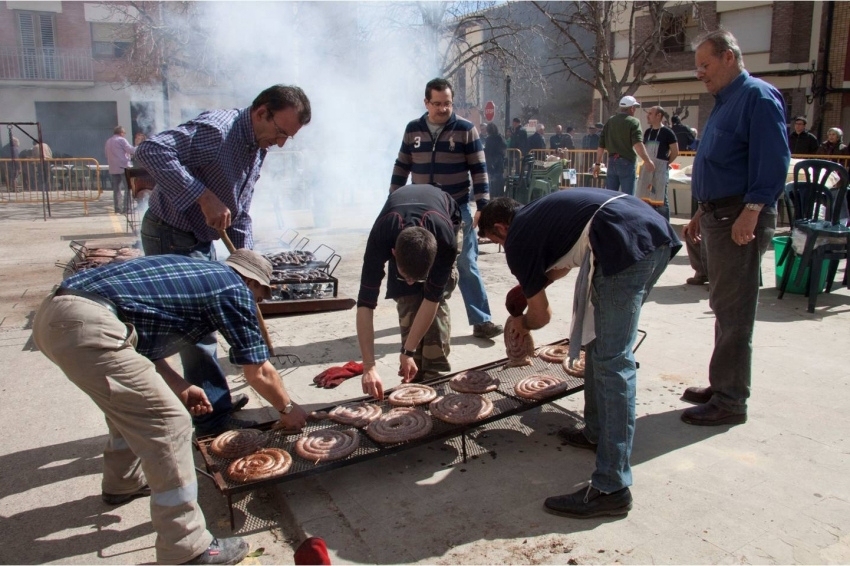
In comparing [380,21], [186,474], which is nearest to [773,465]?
[186,474]

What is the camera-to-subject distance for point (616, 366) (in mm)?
2863

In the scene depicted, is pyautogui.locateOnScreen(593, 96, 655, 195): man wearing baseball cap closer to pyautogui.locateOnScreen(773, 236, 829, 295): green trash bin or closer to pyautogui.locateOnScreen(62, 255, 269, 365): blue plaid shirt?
pyautogui.locateOnScreen(773, 236, 829, 295): green trash bin

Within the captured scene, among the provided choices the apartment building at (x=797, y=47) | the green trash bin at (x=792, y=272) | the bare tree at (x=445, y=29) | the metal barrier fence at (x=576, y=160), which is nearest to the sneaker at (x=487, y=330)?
the green trash bin at (x=792, y=272)

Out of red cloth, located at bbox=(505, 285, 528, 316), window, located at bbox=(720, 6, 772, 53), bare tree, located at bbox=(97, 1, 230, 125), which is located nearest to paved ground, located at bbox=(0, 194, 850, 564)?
red cloth, located at bbox=(505, 285, 528, 316)

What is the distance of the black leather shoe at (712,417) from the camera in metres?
3.72

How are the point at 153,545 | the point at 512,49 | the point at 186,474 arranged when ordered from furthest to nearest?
the point at 512,49 → the point at 153,545 → the point at 186,474

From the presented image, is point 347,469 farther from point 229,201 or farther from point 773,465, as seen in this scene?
point 773,465

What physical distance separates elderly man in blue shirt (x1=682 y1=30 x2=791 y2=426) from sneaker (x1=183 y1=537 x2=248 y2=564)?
2.58m

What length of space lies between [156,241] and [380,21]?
13.6m

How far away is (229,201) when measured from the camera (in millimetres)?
3676

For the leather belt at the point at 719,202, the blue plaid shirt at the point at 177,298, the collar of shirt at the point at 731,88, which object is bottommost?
the blue plaid shirt at the point at 177,298

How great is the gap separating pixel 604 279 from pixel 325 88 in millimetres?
12516

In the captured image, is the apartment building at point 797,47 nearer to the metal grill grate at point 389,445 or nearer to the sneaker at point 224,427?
the metal grill grate at point 389,445

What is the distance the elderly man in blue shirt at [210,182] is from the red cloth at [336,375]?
2.68 feet
